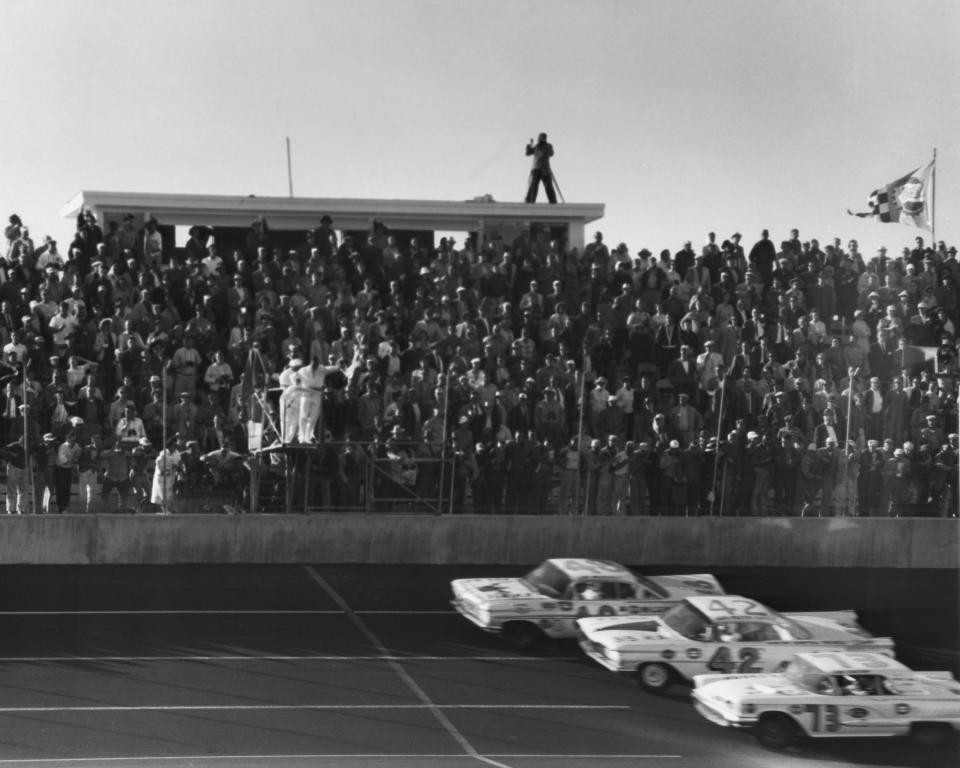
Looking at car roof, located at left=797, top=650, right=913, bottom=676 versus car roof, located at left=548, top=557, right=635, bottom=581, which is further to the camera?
car roof, located at left=548, top=557, right=635, bottom=581

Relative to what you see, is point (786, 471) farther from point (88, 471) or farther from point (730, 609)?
point (88, 471)

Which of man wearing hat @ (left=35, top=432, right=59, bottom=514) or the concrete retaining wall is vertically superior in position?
man wearing hat @ (left=35, top=432, right=59, bottom=514)

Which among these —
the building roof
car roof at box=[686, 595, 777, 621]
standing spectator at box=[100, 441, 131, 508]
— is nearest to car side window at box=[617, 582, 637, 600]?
car roof at box=[686, 595, 777, 621]

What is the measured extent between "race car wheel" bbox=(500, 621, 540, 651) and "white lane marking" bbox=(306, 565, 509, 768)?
1.49 metres

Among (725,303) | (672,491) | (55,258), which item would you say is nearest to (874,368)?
(725,303)

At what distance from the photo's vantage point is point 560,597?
768 inches

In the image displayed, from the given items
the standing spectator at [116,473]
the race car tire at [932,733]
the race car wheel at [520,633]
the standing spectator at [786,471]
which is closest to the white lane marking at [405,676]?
the race car wheel at [520,633]

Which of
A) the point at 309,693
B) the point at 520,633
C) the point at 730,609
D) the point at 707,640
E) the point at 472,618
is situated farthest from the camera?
the point at 472,618

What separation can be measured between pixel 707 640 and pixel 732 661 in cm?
35

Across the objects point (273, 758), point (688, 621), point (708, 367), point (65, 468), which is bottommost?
point (273, 758)

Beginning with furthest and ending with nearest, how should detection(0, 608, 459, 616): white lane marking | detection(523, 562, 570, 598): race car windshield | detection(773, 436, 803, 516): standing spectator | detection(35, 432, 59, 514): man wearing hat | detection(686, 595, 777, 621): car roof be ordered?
detection(773, 436, 803, 516): standing spectator → detection(35, 432, 59, 514): man wearing hat → detection(0, 608, 459, 616): white lane marking → detection(523, 562, 570, 598): race car windshield → detection(686, 595, 777, 621): car roof

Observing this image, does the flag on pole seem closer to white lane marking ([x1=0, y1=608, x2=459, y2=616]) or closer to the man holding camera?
the man holding camera

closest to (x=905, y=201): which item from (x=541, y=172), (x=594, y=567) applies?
(x=541, y=172)

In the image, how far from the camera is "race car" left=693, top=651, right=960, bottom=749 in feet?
51.2
